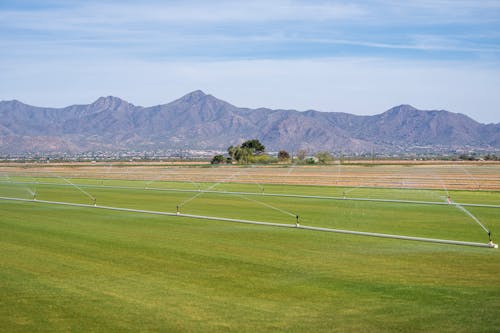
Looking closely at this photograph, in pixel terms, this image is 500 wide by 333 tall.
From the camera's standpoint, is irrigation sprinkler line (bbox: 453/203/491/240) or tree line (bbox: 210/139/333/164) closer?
irrigation sprinkler line (bbox: 453/203/491/240)

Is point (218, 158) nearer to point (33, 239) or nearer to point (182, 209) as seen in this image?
point (182, 209)

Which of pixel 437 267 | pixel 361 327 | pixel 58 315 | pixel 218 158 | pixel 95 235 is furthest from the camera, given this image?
pixel 218 158

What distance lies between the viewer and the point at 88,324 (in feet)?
39.0

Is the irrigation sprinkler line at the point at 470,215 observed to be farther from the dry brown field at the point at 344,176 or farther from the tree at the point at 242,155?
the tree at the point at 242,155

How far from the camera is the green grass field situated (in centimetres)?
1215

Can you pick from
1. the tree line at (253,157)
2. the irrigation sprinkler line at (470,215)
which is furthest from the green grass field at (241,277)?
the tree line at (253,157)

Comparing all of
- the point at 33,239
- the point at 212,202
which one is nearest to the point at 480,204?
the point at 212,202

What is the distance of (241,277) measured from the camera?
1627 cm

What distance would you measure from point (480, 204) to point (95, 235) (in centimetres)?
2431

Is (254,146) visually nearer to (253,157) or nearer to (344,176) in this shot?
(253,157)

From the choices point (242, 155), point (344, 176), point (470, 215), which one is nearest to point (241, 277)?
point (470, 215)

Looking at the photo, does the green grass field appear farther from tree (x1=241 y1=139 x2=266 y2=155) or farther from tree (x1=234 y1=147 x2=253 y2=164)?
tree (x1=241 y1=139 x2=266 y2=155)

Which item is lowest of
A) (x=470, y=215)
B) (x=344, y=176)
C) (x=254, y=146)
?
(x=344, y=176)

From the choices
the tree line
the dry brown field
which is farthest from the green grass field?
the tree line
